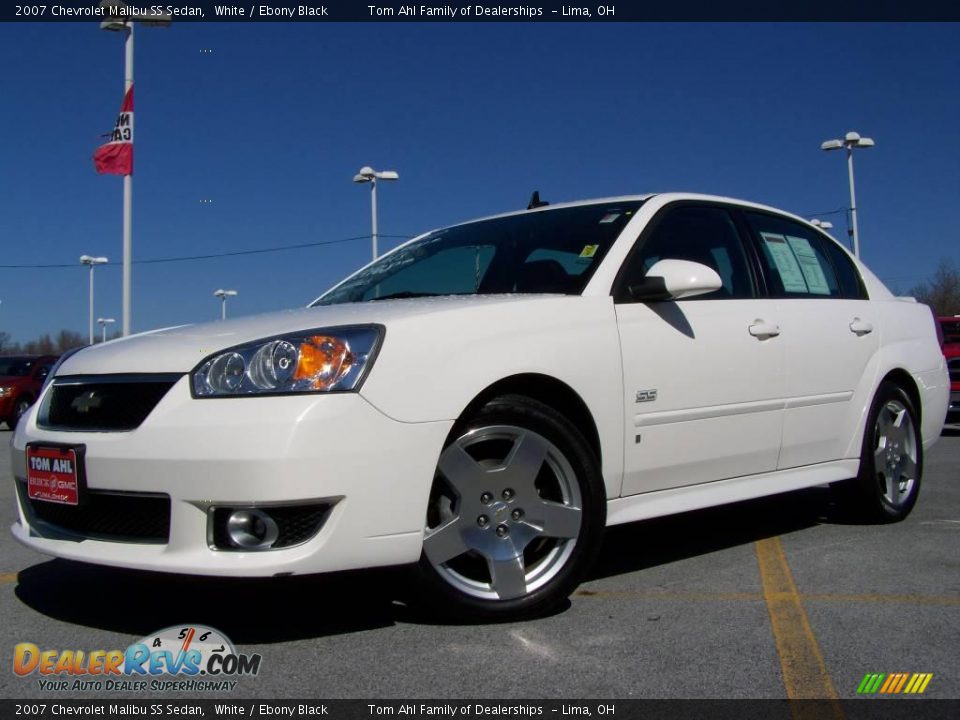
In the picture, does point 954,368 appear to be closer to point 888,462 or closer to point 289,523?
point 888,462

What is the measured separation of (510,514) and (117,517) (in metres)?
1.29

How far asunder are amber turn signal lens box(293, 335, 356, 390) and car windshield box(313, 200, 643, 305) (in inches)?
43.4

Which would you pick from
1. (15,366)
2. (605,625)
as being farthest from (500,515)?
(15,366)

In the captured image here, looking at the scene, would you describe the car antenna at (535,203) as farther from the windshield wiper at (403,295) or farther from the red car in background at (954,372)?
the red car in background at (954,372)

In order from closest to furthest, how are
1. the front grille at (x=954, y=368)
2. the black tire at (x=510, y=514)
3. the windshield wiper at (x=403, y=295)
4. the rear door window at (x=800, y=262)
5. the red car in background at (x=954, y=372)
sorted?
the black tire at (x=510, y=514) → the windshield wiper at (x=403, y=295) → the rear door window at (x=800, y=262) → the red car in background at (x=954, y=372) → the front grille at (x=954, y=368)

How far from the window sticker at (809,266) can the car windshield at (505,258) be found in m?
1.14

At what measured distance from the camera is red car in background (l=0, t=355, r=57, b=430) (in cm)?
1752

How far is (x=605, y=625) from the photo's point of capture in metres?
3.22

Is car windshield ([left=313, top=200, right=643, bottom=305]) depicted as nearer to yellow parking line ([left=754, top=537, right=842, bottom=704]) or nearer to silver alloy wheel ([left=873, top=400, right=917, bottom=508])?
yellow parking line ([left=754, top=537, right=842, bottom=704])

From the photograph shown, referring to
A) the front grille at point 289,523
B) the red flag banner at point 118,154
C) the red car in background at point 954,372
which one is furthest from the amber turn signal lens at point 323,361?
the red flag banner at point 118,154

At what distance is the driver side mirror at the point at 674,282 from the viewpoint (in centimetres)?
367

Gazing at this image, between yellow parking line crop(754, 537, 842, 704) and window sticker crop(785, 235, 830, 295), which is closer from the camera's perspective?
yellow parking line crop(754, 537, 842, 704)

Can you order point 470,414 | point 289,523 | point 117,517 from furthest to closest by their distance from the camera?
1. point 470,414
2. point 117,517
3. point 289,523

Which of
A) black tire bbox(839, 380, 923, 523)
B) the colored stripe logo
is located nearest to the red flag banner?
black tire bbox(839, 380, 923, 523)
